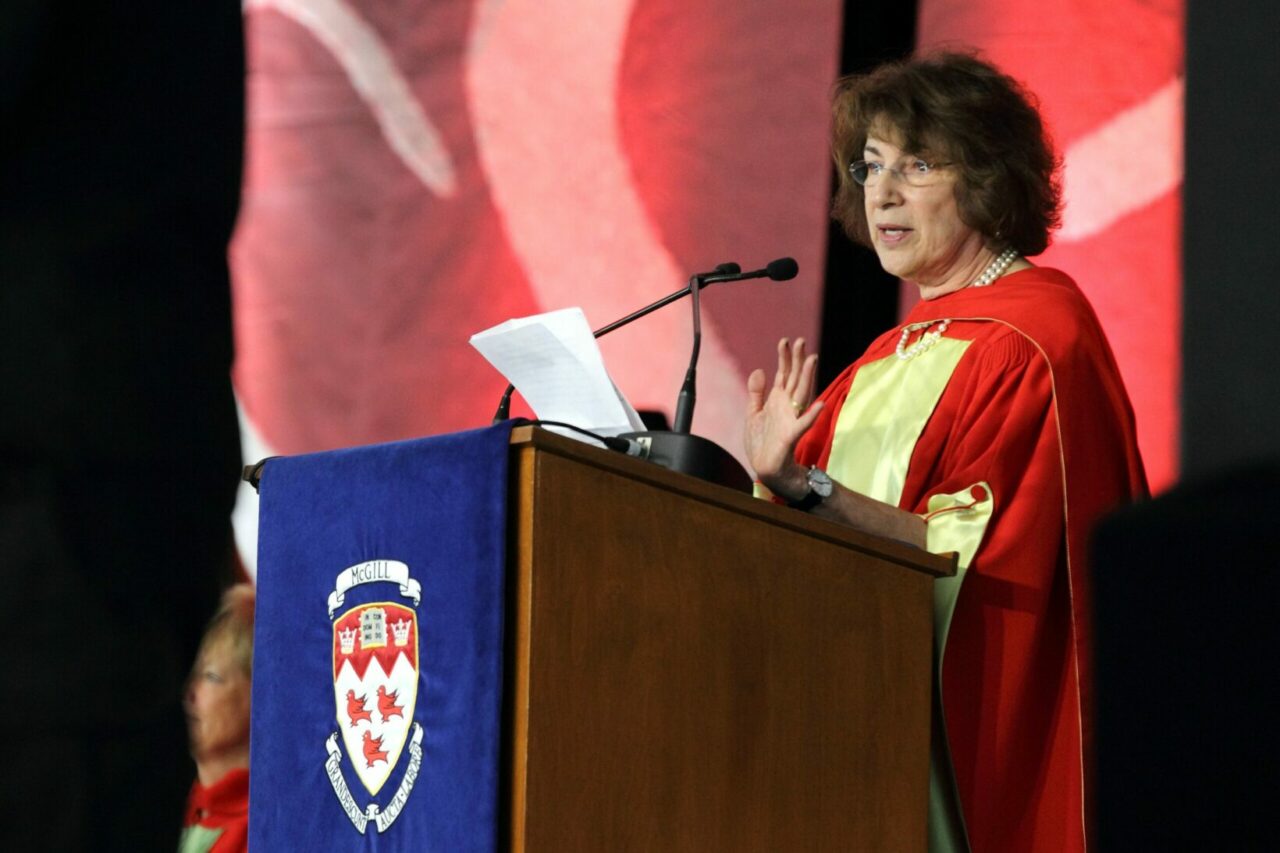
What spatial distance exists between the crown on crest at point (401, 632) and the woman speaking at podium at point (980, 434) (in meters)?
0.58

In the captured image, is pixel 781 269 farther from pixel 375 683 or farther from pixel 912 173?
pixel 375 683

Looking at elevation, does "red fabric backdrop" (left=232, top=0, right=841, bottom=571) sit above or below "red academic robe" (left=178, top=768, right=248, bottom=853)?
above

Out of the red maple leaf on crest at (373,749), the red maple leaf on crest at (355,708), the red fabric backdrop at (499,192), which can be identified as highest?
the red fabric backdrop at (499,192)

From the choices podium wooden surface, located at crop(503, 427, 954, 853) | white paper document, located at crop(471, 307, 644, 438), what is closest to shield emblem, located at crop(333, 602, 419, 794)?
podium wooden surface, located at crop(503, 427, 954, 853)

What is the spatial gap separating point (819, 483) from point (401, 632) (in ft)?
2.21

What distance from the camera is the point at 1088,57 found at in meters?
3.13

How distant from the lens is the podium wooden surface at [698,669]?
1.48 m

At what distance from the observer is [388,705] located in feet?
5.15

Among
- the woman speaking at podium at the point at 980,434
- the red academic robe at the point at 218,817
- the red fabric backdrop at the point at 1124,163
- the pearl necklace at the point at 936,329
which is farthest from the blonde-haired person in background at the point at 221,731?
the red fabric backdrop at the point at 1124,163

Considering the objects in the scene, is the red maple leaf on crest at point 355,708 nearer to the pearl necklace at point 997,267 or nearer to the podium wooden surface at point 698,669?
the podium wooden surface at point 698,669

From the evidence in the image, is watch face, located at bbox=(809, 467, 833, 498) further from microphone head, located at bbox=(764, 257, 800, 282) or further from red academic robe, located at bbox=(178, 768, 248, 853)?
red academic robe, located at bbox=(178, 768, 248, 853)

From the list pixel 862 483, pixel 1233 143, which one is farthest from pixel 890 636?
pixel 1233 143

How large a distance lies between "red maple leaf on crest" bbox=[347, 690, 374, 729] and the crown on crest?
7cm

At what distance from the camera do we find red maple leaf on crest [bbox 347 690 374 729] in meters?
1.60
